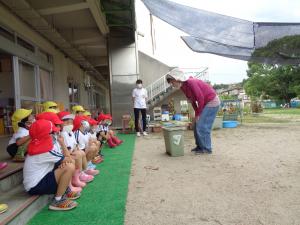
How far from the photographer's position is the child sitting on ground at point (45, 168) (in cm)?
257

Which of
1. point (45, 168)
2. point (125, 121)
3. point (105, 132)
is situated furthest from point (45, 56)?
point (45, 168)

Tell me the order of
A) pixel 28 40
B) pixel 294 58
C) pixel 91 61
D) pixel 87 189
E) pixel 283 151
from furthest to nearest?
pixel 91 61, pixel 294 58, pixel 28 40, pixel 283 151, pixel 87 189

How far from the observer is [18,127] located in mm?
3875

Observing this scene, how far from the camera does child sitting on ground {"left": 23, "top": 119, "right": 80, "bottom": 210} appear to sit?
8.43 ft

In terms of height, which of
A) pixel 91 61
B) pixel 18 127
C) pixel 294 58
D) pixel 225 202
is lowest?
pixel 225 202

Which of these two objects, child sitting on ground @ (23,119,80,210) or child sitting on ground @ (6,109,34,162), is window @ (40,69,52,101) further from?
child sitting on ground @ (23,119,80,210)

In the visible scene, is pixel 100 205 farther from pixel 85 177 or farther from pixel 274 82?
pixel 274 82

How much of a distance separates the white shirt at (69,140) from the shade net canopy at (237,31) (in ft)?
19.3

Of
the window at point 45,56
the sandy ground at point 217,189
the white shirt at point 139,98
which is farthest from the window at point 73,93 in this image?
the sandy ground at point 217,189

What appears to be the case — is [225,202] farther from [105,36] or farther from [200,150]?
[105,36]

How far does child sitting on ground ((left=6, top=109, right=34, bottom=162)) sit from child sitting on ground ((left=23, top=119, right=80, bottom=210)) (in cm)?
121

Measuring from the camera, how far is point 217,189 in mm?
3010

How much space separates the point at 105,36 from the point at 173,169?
7661 mm

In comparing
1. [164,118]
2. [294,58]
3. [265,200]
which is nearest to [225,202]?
[265,200]
